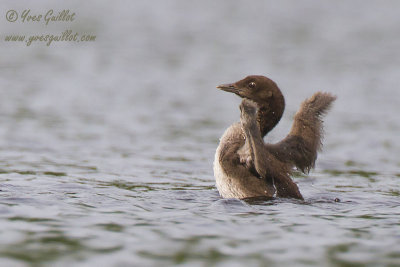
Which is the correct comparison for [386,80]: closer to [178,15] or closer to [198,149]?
[198,149]

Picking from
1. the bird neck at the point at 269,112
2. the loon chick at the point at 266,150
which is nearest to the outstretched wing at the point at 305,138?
the loon chick at the point at 266,150

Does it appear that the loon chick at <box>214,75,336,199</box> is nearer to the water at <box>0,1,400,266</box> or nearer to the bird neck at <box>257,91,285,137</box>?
A: the bird neck at <box>257,91,285,137</box>

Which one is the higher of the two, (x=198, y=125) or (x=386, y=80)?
(x=386, y=80)

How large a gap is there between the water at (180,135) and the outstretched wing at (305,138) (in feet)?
1.28

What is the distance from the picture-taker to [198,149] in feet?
43.1

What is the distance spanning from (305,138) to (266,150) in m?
0.70

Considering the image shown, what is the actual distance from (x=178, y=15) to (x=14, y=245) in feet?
80.6

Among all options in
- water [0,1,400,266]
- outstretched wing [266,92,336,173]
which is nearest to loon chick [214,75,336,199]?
outstretched wing [266,92,336,173]

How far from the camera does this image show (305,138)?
29.5 feet

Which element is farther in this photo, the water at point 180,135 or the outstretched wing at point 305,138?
the outstretched wing at point 305,138

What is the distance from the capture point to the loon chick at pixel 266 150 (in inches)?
335

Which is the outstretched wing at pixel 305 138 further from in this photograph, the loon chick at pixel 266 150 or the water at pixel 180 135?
the water at pixel 180 135

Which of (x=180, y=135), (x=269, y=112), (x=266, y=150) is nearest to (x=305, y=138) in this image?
(x=269, y=112)

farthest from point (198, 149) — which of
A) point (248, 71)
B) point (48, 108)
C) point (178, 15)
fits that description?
point (178, 15)
